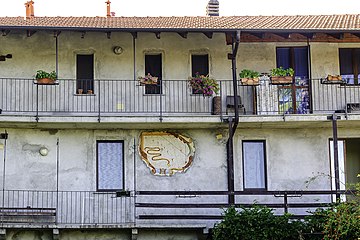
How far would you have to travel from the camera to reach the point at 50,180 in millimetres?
23812

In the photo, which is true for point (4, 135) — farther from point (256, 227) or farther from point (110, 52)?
point (256, 227)

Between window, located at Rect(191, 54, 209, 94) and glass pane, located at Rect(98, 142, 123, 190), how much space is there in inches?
133

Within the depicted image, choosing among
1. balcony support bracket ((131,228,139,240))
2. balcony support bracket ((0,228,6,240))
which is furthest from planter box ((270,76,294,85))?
balcony support bracket ((0,228,6,240))

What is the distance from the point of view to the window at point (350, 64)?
25.0 metres

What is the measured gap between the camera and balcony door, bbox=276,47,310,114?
963 inches

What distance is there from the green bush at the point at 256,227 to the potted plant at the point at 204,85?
3968 mm

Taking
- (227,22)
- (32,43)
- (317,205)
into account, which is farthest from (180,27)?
(317,205)

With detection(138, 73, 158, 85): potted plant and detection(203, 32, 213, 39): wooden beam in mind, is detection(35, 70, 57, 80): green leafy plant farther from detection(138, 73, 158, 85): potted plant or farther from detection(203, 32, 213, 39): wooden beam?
detection(203, 32, 213, 39): wooden beam

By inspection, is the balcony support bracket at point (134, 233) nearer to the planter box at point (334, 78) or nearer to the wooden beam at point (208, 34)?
the wooden beam at point (208, 34)
